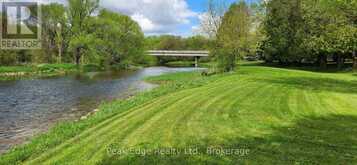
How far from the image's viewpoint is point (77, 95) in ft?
74.9

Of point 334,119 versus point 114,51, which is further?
point 114,51

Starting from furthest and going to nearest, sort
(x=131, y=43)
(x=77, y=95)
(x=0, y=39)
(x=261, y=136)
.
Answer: (x=131, y=43) < (x=0, y=39) < (x=77, y=95) < (x=261, y=136)

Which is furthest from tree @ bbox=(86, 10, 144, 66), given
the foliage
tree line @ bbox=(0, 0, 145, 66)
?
the foliage

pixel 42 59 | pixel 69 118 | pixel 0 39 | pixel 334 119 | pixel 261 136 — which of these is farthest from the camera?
pixel 42 59

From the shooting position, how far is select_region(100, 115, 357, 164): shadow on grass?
6.25m

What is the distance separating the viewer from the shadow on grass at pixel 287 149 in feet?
20.5

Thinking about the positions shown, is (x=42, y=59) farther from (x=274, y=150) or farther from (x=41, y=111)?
(x=274, y=150)

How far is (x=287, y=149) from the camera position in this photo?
6828 millimetres

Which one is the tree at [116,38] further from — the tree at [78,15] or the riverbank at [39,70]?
the riverbank at [39,70]

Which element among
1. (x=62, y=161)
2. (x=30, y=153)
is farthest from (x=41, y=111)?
(x=62, y=161)

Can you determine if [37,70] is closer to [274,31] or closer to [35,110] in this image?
[35,110]

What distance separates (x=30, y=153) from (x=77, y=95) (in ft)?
50.6

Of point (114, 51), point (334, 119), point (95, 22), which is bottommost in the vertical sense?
point (334, 119)

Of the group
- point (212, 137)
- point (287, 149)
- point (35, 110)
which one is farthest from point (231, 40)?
point (287, 149)
